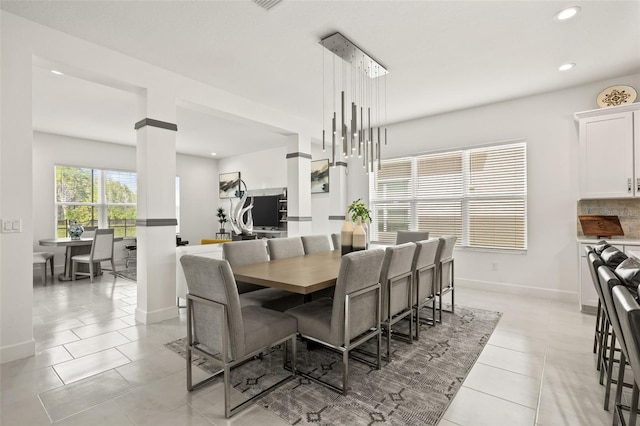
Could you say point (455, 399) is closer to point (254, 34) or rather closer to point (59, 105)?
point (254, 34)

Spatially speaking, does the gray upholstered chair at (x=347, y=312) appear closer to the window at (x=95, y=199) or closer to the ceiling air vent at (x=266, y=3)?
the ceiling air vent at (x=266, y=3)

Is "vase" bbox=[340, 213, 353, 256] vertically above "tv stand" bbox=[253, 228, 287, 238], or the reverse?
"vase" bbox=[340, 213, 353, 256]

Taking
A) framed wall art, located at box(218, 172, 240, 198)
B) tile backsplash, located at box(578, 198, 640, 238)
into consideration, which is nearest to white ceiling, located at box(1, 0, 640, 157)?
tile backsplash, located at box(578, 198, 640, 238)

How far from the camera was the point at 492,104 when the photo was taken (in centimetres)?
472

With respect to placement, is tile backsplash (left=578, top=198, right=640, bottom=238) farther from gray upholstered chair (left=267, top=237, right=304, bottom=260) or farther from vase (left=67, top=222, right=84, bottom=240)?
vase (left=67, top=222, right=84, bottom=240)

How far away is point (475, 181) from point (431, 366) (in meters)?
3.35

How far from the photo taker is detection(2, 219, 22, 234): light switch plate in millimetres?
2521

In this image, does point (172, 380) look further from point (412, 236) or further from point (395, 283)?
point (412, 236)

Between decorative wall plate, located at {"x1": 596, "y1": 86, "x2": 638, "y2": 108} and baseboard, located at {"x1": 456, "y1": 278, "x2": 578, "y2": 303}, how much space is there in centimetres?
236

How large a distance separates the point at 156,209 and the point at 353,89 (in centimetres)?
279

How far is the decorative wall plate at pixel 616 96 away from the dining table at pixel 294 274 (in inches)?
151

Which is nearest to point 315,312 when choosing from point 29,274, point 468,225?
point 29,274

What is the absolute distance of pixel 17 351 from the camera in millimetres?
2555

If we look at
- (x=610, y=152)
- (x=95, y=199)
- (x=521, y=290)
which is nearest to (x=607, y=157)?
(x=610, y=152)
